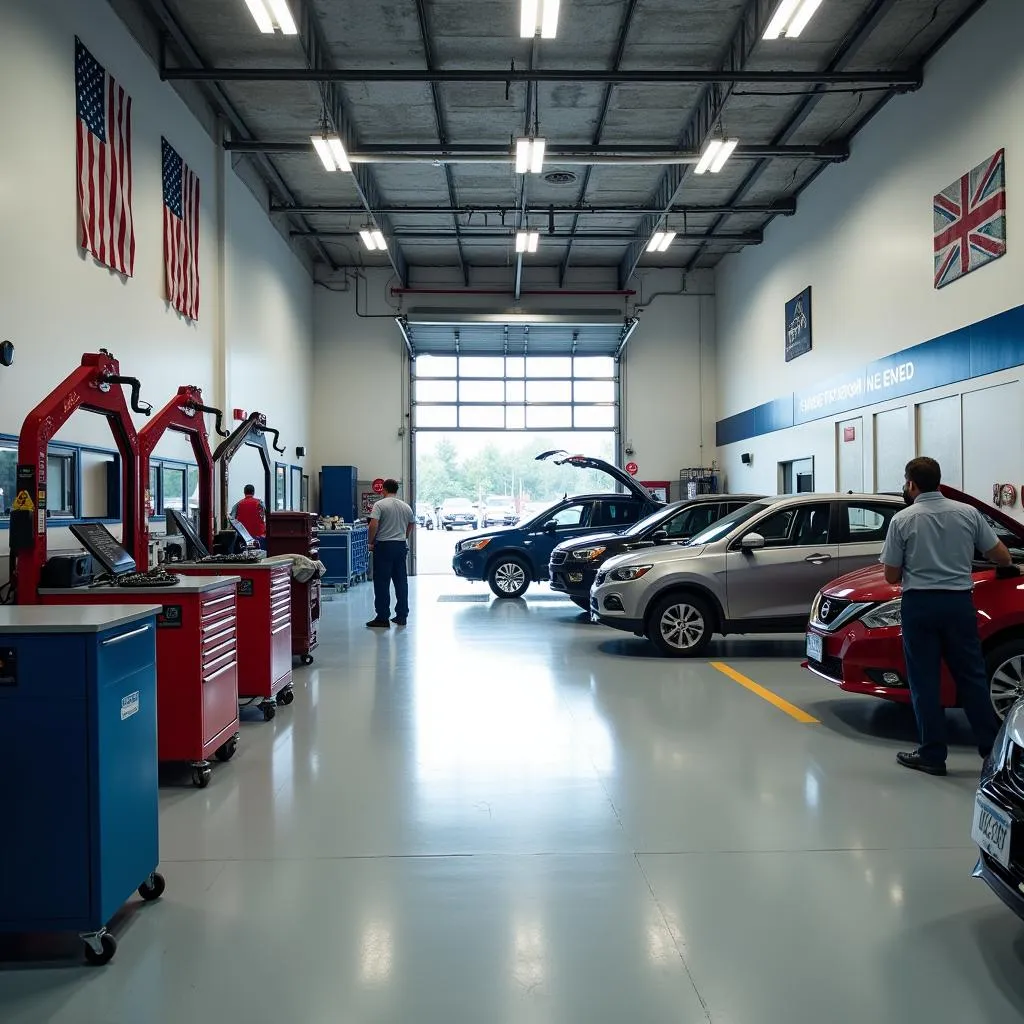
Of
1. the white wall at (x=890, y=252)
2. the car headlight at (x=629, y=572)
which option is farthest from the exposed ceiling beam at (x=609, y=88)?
the car headlight at (x=629, y=572)

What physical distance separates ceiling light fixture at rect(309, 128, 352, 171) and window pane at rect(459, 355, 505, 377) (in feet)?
31.5

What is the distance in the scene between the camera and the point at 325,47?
1062 cm

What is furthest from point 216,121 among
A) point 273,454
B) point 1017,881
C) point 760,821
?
point 1017,881

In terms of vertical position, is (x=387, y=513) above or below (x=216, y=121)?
below

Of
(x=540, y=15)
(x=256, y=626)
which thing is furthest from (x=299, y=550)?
(x=540, y=15)

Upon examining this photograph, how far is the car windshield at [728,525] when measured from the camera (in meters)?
8.02

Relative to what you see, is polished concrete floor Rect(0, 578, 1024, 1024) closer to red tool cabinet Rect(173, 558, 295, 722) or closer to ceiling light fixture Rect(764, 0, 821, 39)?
red tool cabinet Rect(173, 558, 295, 722)

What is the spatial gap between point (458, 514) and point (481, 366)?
13.0 ft

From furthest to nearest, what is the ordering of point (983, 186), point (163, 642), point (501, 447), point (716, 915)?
point (501, 447) → point (983, 186) → point (163, 642) → point (716, 915)

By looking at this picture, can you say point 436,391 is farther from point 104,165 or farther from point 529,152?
point 104,165

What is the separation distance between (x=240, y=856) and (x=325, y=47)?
1029cm

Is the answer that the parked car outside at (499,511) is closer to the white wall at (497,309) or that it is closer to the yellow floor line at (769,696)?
the white wall at (497,309)

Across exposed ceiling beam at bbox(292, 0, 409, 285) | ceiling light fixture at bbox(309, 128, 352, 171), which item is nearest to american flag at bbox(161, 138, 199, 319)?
ceiling light fixture at bbox(309, 128, 352, 171)

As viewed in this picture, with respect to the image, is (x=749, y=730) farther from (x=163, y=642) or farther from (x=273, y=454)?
(x=273, y=454)
